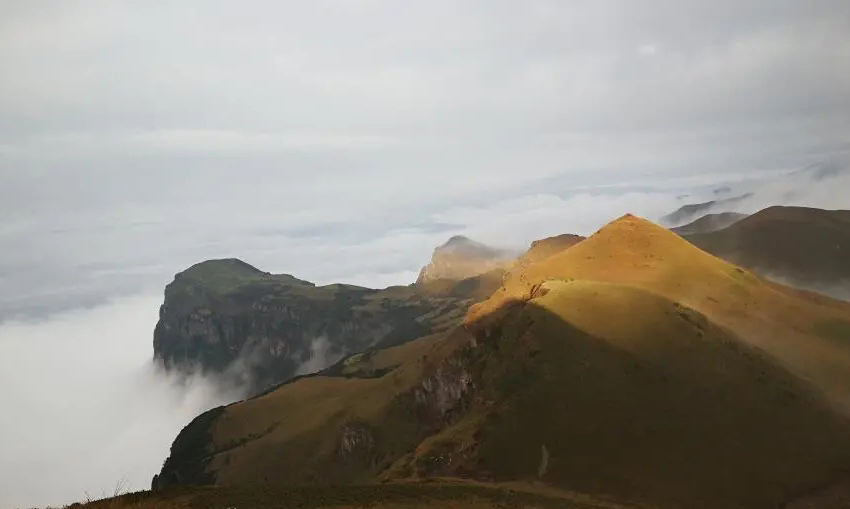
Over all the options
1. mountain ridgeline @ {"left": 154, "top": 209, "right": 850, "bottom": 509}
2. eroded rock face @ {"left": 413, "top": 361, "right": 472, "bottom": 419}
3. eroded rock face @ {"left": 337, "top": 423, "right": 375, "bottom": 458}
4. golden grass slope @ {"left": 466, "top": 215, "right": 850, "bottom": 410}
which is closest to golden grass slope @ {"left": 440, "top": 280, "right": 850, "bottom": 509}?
mountain ridgeline @ {"left": 154, "top": 209, "right": 850, "bottom": 509}

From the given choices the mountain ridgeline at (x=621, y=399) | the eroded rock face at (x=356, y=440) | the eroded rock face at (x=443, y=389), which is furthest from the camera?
the eroded rock face at (x=356, y=440)

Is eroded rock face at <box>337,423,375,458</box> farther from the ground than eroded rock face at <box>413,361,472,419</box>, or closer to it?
closer to it

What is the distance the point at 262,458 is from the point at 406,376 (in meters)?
36.8

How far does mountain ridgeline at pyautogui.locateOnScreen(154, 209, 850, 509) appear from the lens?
228ft

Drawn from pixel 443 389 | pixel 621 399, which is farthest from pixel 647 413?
pixel 443 389

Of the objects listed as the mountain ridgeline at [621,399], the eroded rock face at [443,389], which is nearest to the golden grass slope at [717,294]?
the mountain ridgeline at [621,399]

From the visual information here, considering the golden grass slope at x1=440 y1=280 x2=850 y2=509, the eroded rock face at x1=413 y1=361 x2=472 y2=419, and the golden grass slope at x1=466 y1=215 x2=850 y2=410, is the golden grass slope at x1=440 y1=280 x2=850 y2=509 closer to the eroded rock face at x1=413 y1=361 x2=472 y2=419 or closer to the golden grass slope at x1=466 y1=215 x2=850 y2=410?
the eroded rock face at x1=413 y1=361 x2=472 y2=419

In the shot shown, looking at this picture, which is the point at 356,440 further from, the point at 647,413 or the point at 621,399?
the point at 647,413

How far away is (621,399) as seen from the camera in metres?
80.1

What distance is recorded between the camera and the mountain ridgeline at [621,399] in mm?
69625

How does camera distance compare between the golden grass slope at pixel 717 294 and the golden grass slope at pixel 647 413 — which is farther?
the golden grass slope at pixel 717 294

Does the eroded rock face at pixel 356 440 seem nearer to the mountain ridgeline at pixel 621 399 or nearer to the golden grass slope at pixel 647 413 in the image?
the mountain ridgeline at pixel 621 399

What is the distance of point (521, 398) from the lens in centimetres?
8275

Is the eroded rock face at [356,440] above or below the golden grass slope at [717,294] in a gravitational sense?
below
